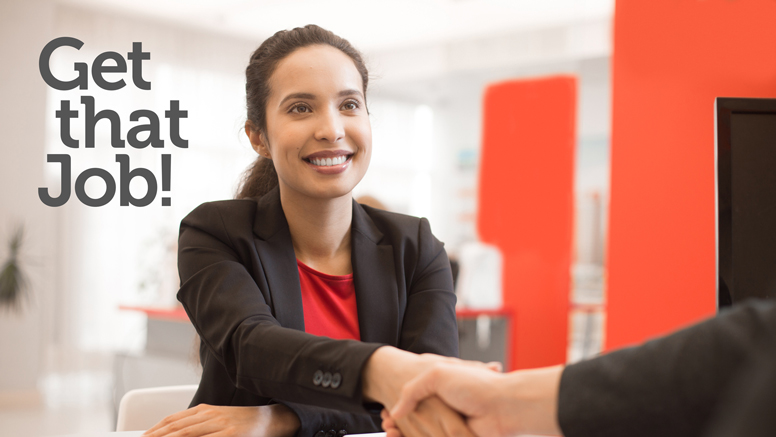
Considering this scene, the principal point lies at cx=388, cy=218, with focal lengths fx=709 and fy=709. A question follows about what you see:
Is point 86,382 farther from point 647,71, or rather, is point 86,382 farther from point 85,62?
point 647,71

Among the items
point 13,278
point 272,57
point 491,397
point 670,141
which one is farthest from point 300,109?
point 13,278

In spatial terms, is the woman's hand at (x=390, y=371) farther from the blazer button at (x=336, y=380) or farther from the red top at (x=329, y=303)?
the red top at (x=329, y=303)

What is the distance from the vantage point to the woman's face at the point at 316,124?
1.33 m

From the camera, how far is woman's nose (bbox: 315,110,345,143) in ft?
4.31

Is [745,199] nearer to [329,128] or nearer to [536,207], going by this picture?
[329,128]

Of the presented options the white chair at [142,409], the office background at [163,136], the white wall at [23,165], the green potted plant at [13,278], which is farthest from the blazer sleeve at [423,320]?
the white wall at [23,165]

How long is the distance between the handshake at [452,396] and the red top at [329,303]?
408 mm

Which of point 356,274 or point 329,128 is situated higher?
point 329,128

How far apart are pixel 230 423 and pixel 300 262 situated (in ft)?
1.25

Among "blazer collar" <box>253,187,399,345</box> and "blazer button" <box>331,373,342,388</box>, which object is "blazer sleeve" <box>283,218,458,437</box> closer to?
"blazer collar" <box>253,187,399,345</box>

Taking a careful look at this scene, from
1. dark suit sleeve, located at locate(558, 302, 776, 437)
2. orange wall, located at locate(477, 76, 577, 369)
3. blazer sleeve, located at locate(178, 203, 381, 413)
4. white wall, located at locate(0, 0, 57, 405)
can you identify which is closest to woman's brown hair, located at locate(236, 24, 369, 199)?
blazer sleeve, located at locate(178, 203, 381, 413)

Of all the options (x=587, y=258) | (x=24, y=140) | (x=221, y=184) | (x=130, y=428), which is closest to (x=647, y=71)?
(x=130, y=428)

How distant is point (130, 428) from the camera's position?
151cm

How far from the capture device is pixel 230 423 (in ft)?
3.73
